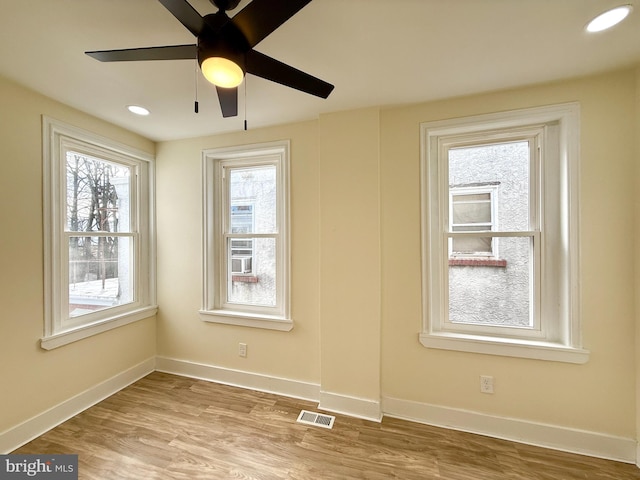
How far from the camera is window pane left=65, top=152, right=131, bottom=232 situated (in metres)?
2.24

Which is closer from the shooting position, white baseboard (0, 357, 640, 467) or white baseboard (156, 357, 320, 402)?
white baseboard (0, 357, 640, 467)

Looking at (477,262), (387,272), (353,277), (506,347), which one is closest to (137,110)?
(353,277)

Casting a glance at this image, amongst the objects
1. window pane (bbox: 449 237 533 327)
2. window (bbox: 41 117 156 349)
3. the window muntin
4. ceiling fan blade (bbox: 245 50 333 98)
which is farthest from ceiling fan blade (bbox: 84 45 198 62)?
window pane (bbox: 449 237 533 327)

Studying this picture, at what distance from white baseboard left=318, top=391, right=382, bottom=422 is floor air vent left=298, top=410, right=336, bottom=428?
0.09 metres

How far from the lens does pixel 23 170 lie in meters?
1.86

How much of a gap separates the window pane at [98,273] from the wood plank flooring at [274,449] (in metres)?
0.88

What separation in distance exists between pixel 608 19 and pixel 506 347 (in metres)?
1.91

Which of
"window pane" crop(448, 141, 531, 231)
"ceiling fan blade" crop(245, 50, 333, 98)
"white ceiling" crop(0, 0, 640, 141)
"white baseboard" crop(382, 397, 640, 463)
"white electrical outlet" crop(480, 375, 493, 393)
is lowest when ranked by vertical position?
"white baseboard" crop(382, 397, 640, 463)

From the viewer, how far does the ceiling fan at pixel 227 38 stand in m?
0.90

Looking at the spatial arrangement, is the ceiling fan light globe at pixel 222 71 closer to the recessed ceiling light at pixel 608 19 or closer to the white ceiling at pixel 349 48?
the white ceiling at pixel 349 48

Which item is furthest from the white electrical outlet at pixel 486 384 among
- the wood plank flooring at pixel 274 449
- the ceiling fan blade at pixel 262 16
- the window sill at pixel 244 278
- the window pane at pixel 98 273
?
the window pane at pixel 98 273

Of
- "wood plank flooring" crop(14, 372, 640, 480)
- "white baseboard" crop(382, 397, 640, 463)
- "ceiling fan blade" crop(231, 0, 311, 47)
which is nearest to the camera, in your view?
"ceiling fan blade" crop(231, 0, 311, 47)

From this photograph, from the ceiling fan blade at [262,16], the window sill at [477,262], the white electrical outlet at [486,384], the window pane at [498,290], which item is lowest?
the white electrical outlet at [486,384]

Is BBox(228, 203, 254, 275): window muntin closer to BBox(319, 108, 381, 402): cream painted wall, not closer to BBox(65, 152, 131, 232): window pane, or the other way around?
BBox(319, 108, 381, 402): cream painted wall
